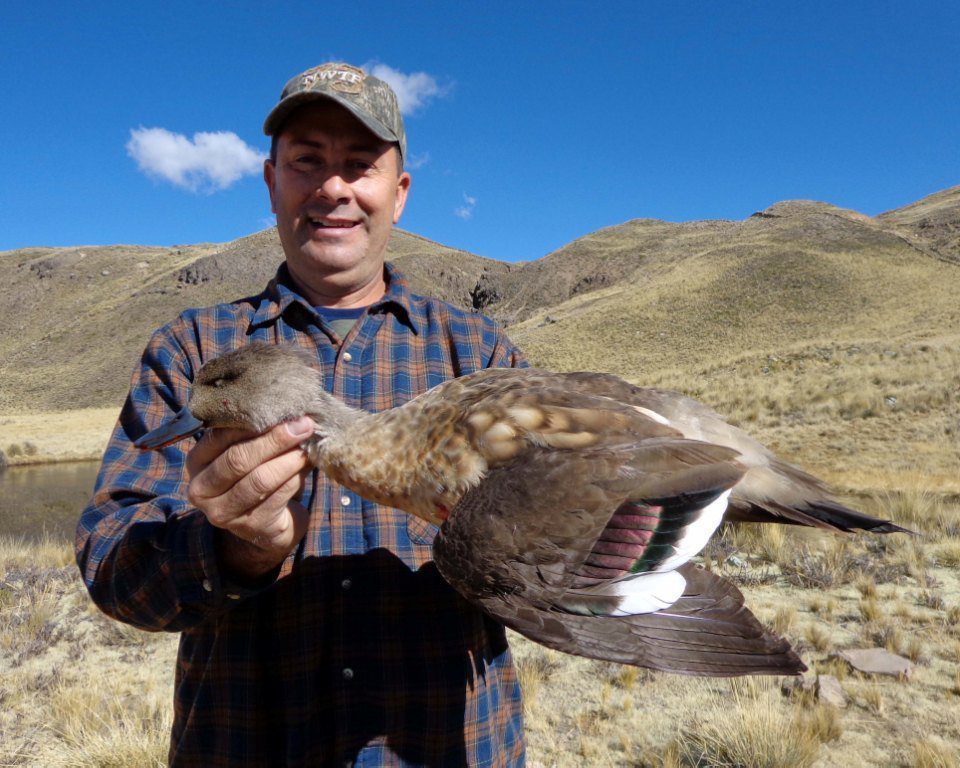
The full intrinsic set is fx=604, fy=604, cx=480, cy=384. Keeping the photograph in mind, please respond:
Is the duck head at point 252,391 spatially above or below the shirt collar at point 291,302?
below

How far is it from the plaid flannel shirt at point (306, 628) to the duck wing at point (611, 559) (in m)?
0.52

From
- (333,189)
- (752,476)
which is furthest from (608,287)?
(333,189)

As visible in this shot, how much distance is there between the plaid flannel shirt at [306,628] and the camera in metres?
2.31

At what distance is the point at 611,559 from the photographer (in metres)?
2.32

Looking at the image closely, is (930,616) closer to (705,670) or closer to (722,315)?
(705,670)

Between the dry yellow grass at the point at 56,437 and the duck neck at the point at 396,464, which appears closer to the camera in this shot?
the duck neck at the point at 396,464

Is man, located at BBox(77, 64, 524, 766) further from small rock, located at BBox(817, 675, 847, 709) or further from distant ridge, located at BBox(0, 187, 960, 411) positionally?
distant ridge, located at BBox(0, 187, 960, 411)

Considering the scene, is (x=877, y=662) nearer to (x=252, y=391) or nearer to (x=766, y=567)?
(x=766, y=567)

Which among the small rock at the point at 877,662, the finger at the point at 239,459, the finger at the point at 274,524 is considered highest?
the finger at the point at 239,459

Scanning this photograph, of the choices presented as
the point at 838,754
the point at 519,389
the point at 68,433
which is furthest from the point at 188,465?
the point at 68,433

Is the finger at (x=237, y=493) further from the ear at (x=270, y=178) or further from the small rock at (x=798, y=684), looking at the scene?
the small rock at (x=798, y=684)

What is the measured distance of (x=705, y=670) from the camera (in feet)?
6.82

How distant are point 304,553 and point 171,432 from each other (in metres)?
0.76

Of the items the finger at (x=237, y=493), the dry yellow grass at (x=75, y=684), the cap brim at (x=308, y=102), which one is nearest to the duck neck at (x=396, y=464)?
the finger at (x=237, y=493)
